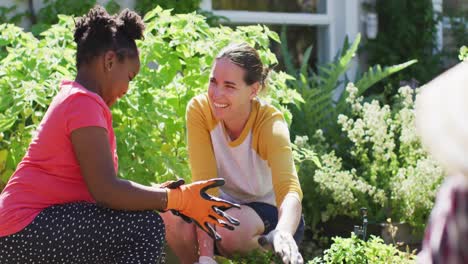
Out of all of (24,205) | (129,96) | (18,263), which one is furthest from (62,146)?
(129,96)

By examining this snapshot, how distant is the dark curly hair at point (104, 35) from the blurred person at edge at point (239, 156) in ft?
1.81

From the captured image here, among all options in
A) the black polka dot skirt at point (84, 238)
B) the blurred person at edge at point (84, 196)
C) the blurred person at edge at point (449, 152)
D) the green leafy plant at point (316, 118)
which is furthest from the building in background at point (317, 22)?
the blurred person at edge at point (449, 152)

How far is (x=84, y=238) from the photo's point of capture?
9.37 ft

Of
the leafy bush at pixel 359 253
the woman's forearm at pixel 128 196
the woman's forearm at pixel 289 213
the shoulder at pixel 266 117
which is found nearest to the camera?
the woman's forearm at pixel 128 196

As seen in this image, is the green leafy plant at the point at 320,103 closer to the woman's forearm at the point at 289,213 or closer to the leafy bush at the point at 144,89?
the leafy bush at the point at 144,89

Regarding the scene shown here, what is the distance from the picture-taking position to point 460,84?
60.4 inches

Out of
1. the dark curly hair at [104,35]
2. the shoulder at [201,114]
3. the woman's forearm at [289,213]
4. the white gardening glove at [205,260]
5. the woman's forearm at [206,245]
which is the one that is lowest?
the white gardening glove at [205,260]

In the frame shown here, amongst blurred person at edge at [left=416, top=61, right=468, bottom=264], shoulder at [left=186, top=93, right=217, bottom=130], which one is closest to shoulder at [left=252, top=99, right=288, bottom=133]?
shoulder at [left=186, top=93, right=217, bottom=130]

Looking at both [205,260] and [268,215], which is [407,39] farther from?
[205,260]

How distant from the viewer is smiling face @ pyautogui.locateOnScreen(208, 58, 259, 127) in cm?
→ 356

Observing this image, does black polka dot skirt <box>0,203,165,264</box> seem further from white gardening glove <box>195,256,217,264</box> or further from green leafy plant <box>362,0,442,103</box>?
green leafy plant <box>362,0,442,103</box>

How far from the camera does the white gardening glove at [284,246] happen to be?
117 inches

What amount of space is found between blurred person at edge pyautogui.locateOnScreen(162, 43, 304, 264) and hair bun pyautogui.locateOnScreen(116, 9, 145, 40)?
0.52m

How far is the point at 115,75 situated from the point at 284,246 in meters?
0.83
